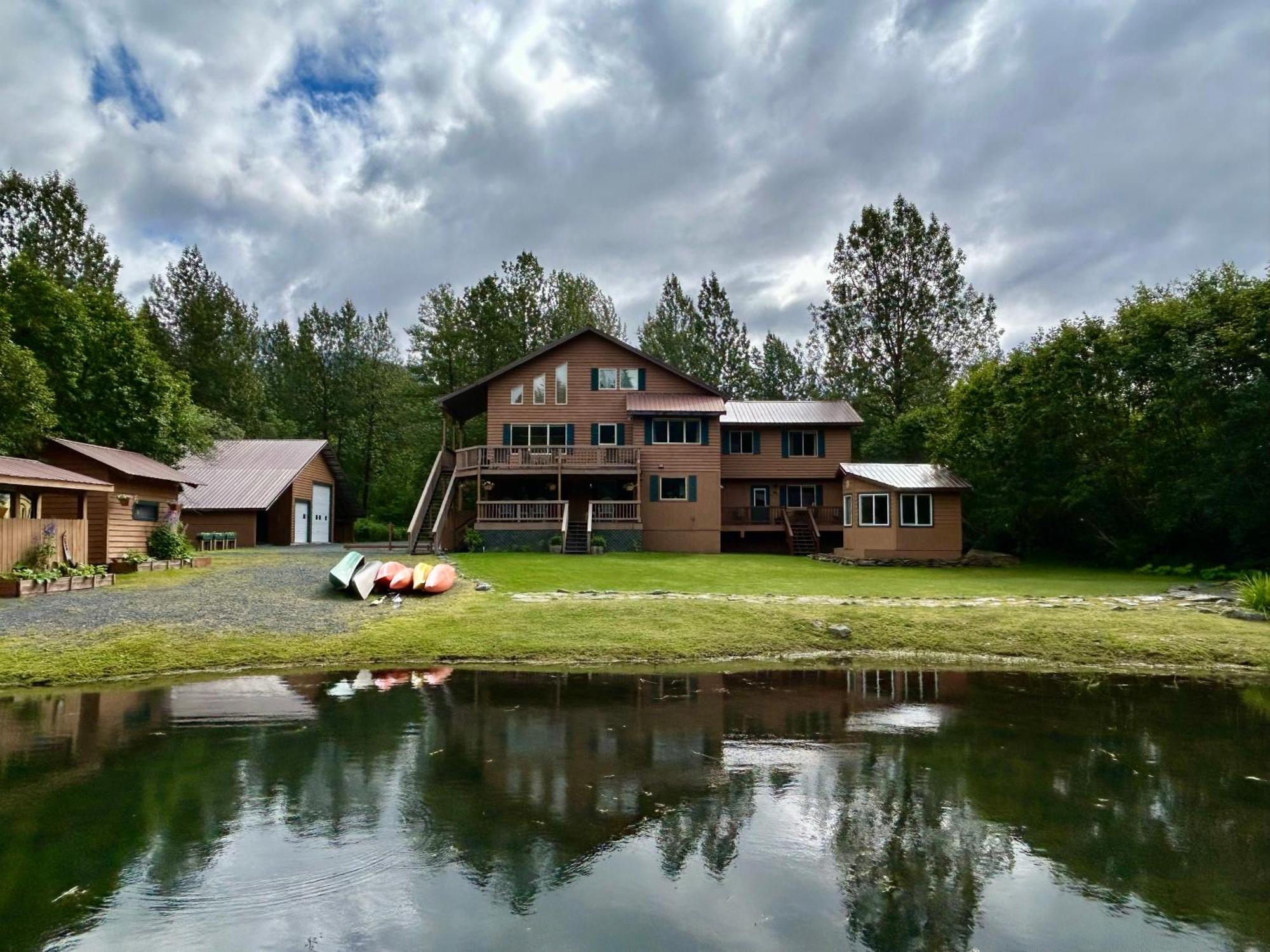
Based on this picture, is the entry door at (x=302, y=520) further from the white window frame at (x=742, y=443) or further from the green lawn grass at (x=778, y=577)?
the white window frame at (x=742, y=443)

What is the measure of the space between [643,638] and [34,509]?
15.1 metres

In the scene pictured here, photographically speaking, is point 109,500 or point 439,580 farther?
point 109,500

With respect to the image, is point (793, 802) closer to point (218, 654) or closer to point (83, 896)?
point (83, 896)

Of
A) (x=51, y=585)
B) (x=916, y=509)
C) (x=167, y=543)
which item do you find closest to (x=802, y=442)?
(x=916, y=509)

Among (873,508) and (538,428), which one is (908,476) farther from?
(538,428)

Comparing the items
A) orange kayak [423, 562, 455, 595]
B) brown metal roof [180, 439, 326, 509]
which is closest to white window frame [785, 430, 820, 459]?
orange kayak [423, 562, 455, 595]

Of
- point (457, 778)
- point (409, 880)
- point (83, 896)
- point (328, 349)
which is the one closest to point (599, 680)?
point (457, 778)

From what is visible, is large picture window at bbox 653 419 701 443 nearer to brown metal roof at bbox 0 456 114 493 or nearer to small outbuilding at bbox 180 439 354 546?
small outbuilding at bbox 180 439 354 546

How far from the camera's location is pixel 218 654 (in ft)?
35.1

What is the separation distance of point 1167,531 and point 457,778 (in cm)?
2782

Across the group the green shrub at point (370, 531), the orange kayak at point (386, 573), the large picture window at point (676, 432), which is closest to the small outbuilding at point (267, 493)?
the green shrub at point (370, 531)

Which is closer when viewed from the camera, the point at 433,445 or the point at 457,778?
the point at 457,778

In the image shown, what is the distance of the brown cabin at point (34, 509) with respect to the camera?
15039 millimetres

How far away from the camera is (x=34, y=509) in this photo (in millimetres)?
16656
